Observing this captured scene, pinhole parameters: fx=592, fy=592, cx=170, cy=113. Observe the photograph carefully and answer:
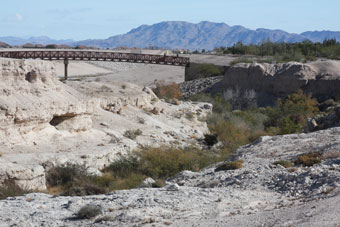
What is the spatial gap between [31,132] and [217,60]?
47.5 meters

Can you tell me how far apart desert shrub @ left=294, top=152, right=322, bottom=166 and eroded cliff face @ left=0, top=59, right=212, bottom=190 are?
23.0ft

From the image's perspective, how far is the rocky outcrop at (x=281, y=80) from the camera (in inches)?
1804

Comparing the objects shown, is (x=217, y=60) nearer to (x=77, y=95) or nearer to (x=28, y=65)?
(x=77, y=95)

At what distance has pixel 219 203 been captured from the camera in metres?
11.9

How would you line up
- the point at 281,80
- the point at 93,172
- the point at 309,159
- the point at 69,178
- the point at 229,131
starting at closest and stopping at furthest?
the point at 309,159 → the point at 69,178 → the point at 93,172 → the point at 229,131 → the point at 281,80

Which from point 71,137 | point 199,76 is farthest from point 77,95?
point 199,76

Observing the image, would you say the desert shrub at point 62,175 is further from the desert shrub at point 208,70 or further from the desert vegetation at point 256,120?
the desert shrub at point 208,70

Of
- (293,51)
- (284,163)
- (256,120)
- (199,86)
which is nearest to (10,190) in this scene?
(284,163)

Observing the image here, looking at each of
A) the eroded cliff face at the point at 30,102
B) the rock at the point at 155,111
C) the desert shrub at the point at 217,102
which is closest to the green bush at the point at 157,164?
the eroded cliff face at the point at 30,102

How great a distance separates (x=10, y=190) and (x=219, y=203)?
6008 mm

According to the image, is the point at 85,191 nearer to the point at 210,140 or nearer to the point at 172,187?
the point at 172,187

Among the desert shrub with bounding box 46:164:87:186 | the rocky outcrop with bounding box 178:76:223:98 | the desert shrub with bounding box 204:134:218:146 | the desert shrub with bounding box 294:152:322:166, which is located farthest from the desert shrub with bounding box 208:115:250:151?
the rocky outcrop with bounding box 178:76:223:98

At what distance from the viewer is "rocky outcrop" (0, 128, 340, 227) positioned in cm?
1059

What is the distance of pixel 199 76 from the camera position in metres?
57.1
